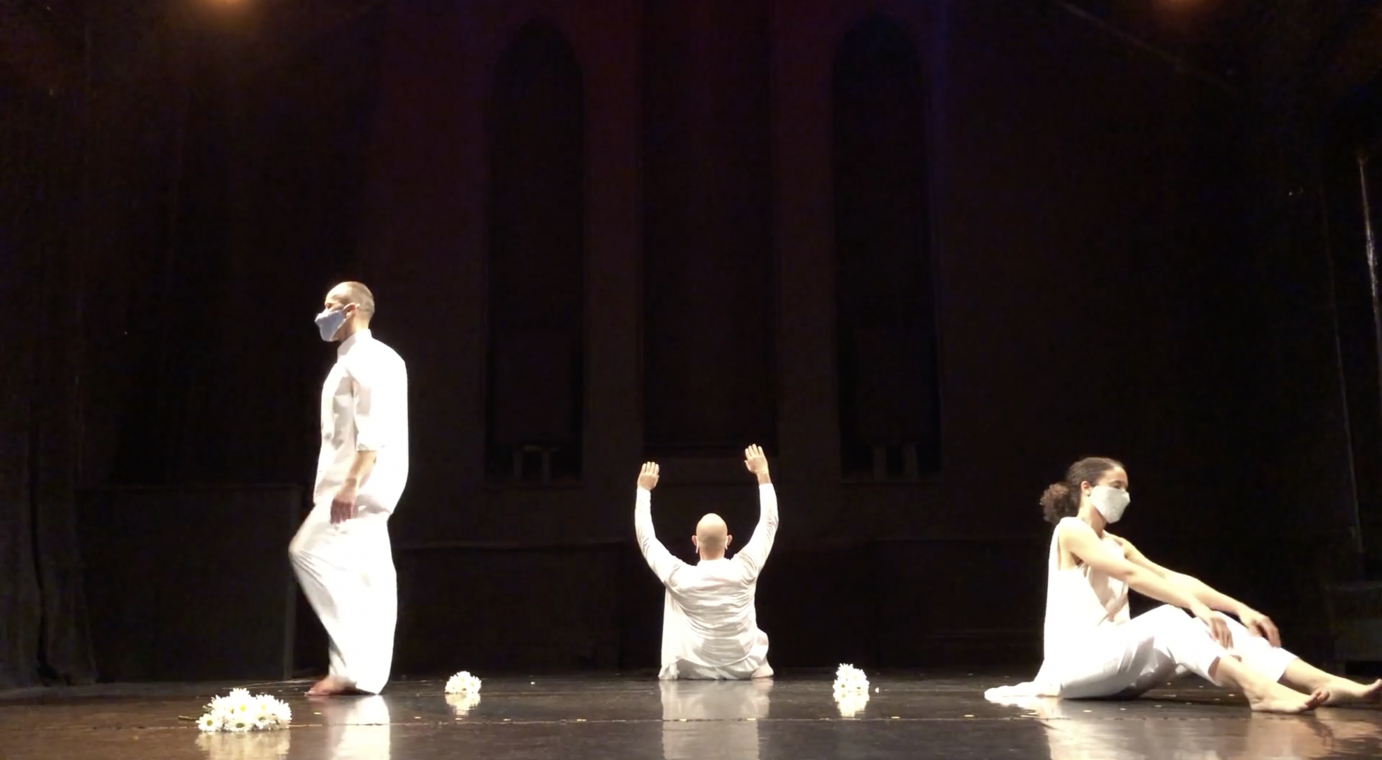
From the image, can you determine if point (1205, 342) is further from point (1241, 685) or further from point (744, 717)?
point (744, 717)

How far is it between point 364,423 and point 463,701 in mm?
1030

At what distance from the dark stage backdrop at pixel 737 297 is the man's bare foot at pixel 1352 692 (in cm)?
361

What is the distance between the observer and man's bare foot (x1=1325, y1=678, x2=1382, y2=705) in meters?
3.31

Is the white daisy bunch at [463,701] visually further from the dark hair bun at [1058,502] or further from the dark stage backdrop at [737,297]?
the dark stage backdrop at [737,297]

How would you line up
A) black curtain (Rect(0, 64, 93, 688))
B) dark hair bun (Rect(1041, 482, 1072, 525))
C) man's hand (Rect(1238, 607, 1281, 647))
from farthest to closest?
black curtain (Rect(0, 64, 93, 688)) < dark hair bun (Rect(1041, 482, 1072, 525)) < man's hand (Rect(1238, 607, 1281, 647))

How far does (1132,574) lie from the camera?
3.60 m

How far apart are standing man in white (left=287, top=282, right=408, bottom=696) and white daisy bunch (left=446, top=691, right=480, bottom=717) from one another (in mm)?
284

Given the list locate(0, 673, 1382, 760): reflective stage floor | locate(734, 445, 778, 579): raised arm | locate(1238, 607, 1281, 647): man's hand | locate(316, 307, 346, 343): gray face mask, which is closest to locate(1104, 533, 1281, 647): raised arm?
locate(1238, 607, 1281, 647): man's hand

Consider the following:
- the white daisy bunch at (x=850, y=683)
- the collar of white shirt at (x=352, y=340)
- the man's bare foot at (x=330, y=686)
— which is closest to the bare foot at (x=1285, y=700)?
the white daisy bunch at (x=850, y=683)

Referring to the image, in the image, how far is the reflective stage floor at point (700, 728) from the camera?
272 cm

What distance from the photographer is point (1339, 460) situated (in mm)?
6969

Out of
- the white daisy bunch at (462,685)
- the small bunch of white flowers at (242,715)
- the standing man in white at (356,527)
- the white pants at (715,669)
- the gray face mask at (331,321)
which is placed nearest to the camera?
the small bunch of white flowers at (242,715)

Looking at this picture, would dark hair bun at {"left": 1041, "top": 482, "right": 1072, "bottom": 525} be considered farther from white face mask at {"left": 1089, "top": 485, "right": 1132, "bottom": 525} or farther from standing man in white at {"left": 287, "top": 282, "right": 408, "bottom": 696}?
standing man in white at {"left": 287, "top": 282, "right": 408, "bottom": 696}

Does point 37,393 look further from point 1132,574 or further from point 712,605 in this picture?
point 1132,574
